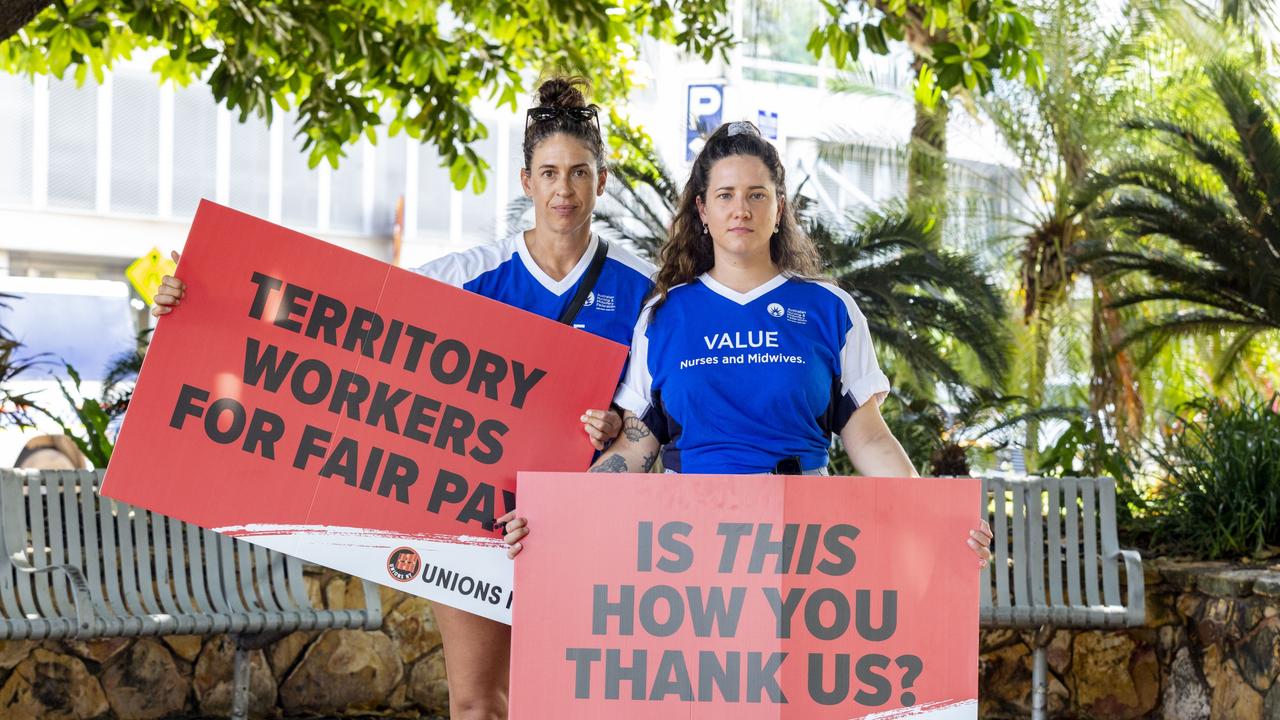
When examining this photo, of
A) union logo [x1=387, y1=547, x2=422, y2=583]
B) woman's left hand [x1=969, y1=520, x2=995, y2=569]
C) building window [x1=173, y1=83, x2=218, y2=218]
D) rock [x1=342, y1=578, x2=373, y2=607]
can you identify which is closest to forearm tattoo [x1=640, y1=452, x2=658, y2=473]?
union logo [x1=387, y1=547, x2=422, y2=583]

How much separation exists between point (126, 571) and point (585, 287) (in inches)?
121

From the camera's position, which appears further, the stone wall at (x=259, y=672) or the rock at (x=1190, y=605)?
the rock at (x=1190, y=605)

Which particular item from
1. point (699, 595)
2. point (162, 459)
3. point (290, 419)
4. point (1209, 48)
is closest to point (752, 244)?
point (699, 595)

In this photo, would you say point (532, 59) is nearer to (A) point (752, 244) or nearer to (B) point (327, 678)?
(B) point (327, 678)

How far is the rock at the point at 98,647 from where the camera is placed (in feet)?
19.2

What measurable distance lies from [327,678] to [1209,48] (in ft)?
41.2

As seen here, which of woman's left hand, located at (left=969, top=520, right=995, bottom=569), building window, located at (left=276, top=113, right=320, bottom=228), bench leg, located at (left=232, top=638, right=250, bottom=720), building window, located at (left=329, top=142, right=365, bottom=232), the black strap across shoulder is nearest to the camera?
woman's left hand, located at (left=969, top=520, right=995, bottom=569)

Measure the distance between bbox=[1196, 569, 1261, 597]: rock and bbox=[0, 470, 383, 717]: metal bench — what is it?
364 centimetres

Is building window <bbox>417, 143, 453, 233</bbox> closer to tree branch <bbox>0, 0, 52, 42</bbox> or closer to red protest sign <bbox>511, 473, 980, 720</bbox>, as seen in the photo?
tree branch <bbox>0, 0, 52, 42</bbox>

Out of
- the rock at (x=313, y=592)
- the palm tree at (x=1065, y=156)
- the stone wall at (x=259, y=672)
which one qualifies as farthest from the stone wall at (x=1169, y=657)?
the palm tree at (x=1065, y=156)

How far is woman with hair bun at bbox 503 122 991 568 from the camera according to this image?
3.04 metres

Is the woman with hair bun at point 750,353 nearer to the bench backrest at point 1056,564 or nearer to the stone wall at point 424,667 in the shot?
the bench backrest at point 1056,564

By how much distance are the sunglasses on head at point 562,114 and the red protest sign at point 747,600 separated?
37.8 inches

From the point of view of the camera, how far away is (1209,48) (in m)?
14.9
